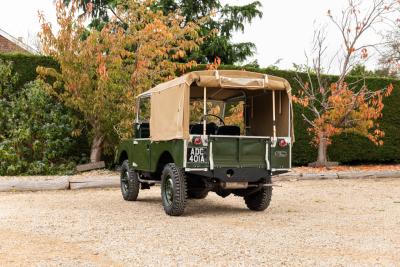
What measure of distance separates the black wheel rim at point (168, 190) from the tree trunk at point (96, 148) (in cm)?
609

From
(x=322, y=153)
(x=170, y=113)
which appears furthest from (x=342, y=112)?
(x=170, y=113)

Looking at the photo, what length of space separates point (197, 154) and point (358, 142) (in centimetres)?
1083

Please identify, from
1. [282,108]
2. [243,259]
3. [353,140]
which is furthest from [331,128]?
[243,259]

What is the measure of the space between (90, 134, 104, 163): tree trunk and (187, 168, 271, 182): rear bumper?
21.9 feet

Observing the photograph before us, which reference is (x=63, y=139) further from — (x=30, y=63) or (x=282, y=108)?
(x=282, y=108)

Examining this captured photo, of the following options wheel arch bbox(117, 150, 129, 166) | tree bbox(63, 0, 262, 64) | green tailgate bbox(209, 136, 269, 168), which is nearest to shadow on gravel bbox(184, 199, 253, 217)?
green tailgate bbox(209, 136, 269, 168)

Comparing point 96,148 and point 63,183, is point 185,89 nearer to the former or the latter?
point 63,183

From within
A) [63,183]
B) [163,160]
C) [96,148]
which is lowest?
[63,183]

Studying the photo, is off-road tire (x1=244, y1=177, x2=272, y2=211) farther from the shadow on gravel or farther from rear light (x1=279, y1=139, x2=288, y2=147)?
rear light (x1=279, y1=139, x2=288, y2=147)

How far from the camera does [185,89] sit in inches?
324

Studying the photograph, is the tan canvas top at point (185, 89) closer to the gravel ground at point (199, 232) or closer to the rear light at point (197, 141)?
the rear light at point (197, 141)

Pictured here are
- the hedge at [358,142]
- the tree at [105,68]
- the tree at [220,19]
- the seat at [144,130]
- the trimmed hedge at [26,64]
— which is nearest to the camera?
the seat at [144,130]

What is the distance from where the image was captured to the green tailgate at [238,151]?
27.3ft

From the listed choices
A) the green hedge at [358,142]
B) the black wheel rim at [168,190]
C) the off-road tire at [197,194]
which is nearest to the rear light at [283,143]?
the black wheel rim at [168,190]
